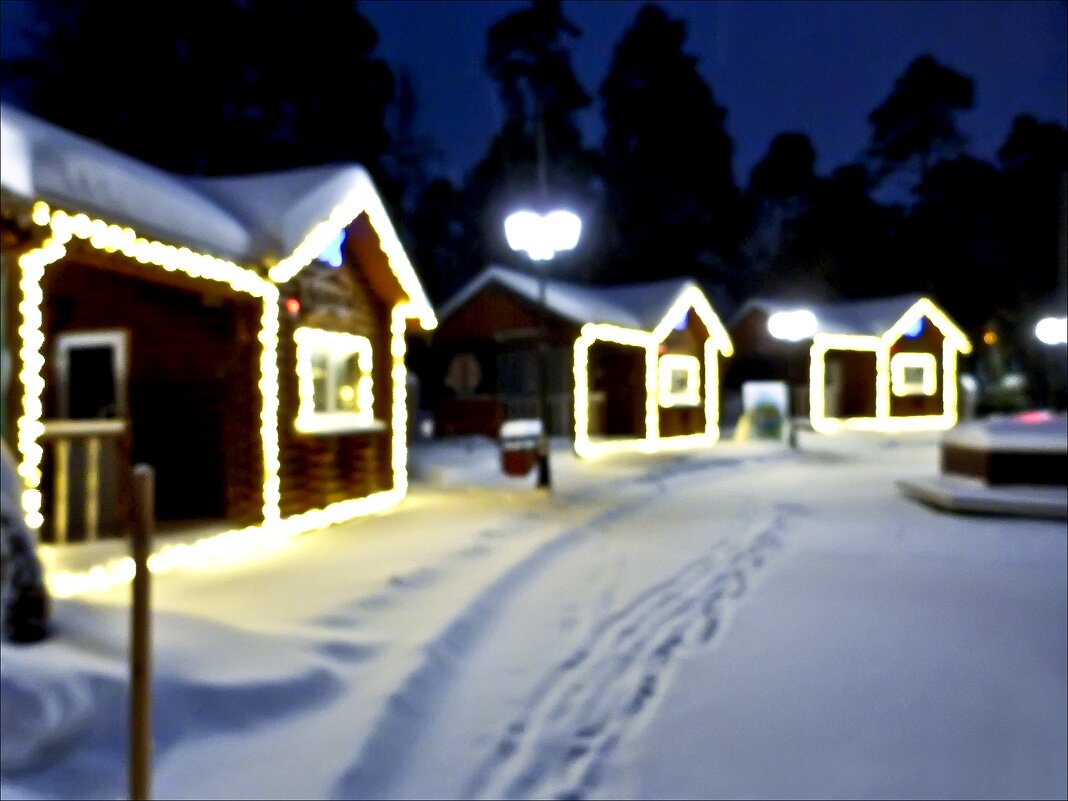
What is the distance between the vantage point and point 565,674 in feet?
18.9

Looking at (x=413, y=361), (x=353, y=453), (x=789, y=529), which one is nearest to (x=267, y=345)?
(x=353, y=453)

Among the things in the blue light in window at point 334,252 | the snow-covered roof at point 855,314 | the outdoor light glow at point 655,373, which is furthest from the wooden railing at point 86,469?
the snow-covered roof at point 855,314

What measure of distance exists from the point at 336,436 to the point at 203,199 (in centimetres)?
318

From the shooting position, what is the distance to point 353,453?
1195cm

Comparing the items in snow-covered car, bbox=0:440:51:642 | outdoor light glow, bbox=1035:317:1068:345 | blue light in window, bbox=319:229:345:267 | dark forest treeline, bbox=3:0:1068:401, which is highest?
dark forest treeline, bbox=3:0:1068:401

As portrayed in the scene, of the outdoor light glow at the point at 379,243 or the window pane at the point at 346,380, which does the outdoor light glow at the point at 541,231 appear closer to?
the outdoor light glow at the point at 379,243

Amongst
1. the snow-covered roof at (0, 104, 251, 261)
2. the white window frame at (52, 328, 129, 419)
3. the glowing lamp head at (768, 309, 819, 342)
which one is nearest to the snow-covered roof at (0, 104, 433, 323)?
the snow-covered roof at (0, 104, 251, 261)

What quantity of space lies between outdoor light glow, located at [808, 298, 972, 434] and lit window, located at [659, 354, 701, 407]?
4667mm

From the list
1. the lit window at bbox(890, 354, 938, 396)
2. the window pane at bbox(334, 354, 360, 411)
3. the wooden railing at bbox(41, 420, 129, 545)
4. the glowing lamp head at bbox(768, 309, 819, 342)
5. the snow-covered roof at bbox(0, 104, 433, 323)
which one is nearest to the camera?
the snow-covered roof at bbox(0, 104, 433, 323)

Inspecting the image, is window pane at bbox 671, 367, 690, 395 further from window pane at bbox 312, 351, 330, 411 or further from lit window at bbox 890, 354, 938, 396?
window pane at bbox 312, 351, 330, 411

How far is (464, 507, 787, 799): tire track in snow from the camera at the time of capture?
14.5ft

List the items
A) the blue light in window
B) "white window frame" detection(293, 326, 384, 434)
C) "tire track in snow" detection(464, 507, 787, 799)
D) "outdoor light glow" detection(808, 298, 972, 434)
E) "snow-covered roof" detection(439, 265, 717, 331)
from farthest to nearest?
1. "outdoor light glow" detection(808, 298, 972, 434)
2. "snow-covered roof" detection(439, 265, 717, 331)
3. the blue light in window
4. "white window frame" detection(293, 326, 384, 434)
5. "tire track in snow" detection(464, 507, 787, 799)

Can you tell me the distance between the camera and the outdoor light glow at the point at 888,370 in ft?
101

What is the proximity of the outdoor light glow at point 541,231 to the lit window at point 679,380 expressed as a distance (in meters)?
11.7
